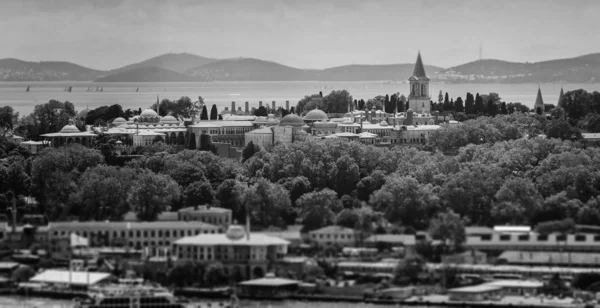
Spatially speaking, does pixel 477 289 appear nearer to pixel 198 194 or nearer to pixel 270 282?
pixel 270 282

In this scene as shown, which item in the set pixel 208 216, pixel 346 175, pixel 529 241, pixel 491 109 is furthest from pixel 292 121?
pixel 529 241

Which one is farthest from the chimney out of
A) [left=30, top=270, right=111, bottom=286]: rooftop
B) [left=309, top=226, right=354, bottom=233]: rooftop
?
[left=30, top=270, right=111, bottom=286]: rooftop

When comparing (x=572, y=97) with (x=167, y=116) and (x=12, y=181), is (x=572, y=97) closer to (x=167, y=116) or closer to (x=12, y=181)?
(x=167, y=116)

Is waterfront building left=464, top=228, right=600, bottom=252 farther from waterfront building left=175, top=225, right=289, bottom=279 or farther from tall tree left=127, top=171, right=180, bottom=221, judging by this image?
tall tree left=127, top=171, right=180, bottom=221

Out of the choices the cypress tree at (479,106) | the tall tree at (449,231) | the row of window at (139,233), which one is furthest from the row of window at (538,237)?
the cypress tree at (479,106)

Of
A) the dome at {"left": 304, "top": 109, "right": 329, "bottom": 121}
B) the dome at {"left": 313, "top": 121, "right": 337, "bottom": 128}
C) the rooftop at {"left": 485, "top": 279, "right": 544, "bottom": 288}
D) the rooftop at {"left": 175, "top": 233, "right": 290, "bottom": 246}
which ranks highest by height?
the dome at {"left": 304, "top": 109, "right": 329, "bottom": 121}

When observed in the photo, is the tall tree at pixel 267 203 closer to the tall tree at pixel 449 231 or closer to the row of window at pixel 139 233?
the row of window at pixel 139 233
